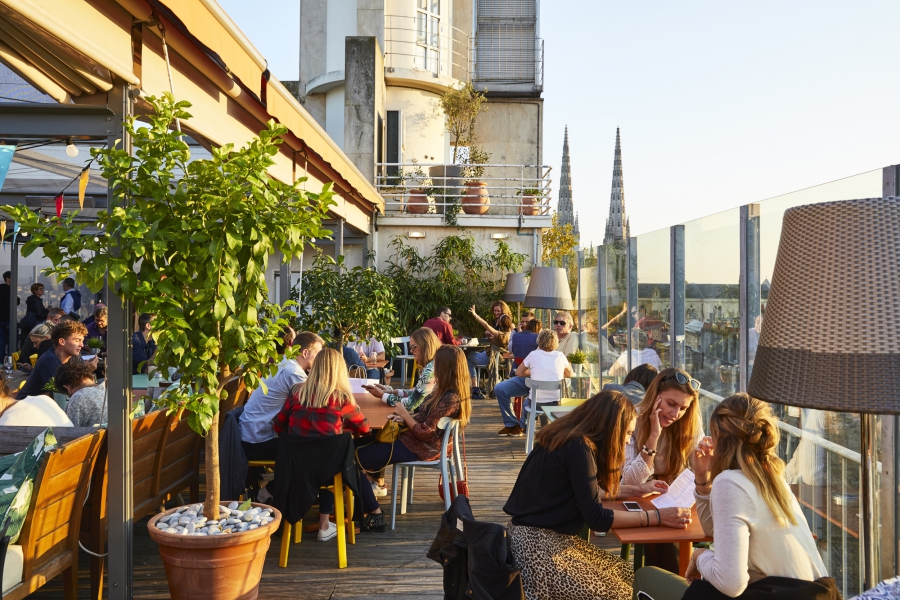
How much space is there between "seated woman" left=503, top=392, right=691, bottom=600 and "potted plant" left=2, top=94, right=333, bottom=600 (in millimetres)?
1379

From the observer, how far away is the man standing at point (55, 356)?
629 centimetres

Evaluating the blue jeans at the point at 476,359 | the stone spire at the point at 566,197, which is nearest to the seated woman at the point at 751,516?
the blue jeans at the point at 476,359

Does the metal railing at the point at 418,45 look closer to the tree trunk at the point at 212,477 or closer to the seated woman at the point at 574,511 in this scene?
the tree trunk at the point at 212,477

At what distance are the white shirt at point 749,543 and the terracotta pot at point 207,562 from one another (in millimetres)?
2181

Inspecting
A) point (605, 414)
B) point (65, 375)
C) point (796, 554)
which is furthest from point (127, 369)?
point (796, 554)

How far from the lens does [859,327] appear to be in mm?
1581

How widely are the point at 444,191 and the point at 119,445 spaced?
12.4 metres

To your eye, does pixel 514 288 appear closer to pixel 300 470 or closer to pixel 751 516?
pixel 300 470

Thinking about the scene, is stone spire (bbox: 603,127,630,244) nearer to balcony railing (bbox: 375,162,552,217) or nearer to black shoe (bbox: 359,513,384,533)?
balcony railing (bbox: 375,162,552,217)

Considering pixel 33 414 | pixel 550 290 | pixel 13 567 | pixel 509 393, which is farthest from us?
pixel 550 290

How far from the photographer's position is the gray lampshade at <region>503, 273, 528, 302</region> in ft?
43.8

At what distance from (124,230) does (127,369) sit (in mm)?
739

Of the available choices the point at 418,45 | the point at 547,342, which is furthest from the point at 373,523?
the point at 418,45

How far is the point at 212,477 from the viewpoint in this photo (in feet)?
12.4
